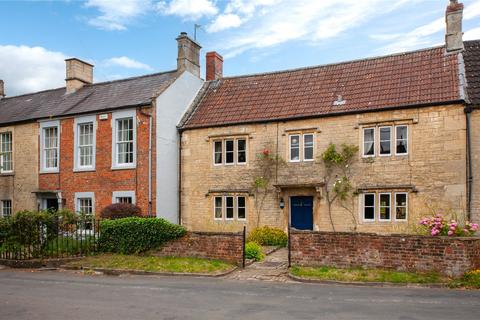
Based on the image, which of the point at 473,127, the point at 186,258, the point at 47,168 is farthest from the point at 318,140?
the point at 47,168

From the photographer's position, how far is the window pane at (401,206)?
61.2 ft

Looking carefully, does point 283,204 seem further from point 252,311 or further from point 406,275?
point 252,311

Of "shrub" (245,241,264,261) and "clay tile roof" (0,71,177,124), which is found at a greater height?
"clay tile roof" (0,71,177,124)

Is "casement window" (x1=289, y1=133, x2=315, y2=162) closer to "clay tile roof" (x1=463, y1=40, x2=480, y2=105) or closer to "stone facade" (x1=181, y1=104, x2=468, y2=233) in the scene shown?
"stone facade" (x1=181, y1=104, x2=468, y2=233)

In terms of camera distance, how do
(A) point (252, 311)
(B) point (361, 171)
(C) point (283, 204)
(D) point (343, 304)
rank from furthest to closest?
(C) point (283, 204)
(B) point (361, 171)
(D) point (343, 304)
(A) point (252, 311)

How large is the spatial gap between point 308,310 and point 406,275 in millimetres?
4782

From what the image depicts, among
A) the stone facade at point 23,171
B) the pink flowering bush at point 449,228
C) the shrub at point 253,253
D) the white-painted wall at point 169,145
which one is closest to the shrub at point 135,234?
the shrub at point 253,253

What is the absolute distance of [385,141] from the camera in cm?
1930

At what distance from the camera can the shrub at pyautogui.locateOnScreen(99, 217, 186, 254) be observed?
54.9 ft

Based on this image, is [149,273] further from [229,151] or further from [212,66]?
[212,66]

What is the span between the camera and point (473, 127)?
57.8ft

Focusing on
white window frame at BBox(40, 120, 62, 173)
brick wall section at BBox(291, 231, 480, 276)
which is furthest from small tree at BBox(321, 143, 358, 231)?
white window frame at BBox(40, 120, 62, 173)

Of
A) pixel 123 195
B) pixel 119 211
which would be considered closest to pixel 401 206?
pixel 119 211

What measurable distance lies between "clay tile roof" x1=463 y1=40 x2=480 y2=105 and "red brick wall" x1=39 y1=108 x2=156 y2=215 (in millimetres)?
14076
